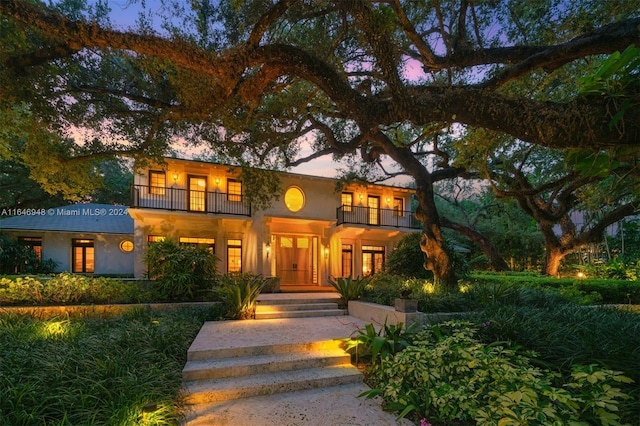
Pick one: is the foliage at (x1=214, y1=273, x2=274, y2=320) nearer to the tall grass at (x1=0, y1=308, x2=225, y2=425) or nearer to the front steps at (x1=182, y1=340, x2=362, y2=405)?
the tall grass at (x1=0, y1=308, x2=225, y2=425)

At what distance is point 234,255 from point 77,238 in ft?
24.9

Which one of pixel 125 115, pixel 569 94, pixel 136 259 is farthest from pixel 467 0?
pixel 136 259

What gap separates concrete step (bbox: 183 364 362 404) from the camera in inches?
132

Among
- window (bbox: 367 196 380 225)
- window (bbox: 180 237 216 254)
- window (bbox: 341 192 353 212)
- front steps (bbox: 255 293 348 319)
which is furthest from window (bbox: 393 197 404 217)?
window (bbox: 180 237 216 254)

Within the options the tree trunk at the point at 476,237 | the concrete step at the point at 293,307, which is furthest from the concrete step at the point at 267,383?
the tree trunk at the point at 476,237

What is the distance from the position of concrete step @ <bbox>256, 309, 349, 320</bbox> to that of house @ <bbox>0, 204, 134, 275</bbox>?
1035 cm

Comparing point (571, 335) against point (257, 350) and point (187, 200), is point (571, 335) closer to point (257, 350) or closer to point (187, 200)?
point (257, 350)

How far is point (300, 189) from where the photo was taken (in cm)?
1332

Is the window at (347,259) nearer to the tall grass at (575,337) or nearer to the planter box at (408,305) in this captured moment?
the planter box at (408,305)

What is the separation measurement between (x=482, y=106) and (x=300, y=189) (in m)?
10.9

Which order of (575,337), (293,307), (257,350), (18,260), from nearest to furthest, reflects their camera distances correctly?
1. (575,337)
2. (257,350)
3. (293,307)
4. (18,260)

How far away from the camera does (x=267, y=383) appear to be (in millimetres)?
3596

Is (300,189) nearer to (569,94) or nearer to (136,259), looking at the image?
(136,259)
